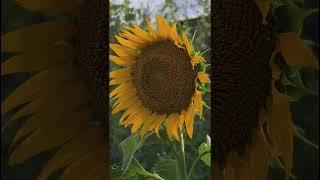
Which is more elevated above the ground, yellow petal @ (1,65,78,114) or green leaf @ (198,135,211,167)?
yellow petal @ (1,65,78,114)

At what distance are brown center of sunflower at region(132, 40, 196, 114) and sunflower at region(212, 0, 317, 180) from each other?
0.15 feet

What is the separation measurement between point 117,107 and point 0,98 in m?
0.23

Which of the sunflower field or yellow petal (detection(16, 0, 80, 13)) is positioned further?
yellow petal (detection(16, 0, 80, 13))

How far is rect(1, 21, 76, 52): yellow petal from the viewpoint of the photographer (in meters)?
0.92

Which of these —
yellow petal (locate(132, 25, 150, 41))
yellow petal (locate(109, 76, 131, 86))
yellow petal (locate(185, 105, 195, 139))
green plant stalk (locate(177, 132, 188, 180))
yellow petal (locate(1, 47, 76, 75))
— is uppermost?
yellow petal (locate(132, 25, 150, 41))

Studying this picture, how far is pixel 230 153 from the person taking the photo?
31.8 inches

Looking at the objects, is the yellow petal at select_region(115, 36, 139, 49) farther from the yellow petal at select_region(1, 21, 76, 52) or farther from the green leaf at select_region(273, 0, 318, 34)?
the green leaf at select_region(273, 0, 318, 34)

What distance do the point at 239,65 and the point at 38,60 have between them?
336 millimetres

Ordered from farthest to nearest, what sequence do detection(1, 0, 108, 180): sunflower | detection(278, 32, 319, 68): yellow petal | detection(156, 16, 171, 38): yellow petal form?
detection(1, 0, 108, 180): sunflower, detection(156, 16, 171, 38): yellow petal, detection(278, 32, 319, 68): yellow petal

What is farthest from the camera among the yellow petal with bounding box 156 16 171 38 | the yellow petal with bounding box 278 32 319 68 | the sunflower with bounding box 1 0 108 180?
the sunflower with bounding box 1 0 108 180

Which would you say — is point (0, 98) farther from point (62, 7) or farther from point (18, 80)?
point (62, 7)

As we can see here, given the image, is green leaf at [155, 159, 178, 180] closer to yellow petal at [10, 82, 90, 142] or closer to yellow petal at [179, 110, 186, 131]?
yellow petal at [179, 110, 186, 131]

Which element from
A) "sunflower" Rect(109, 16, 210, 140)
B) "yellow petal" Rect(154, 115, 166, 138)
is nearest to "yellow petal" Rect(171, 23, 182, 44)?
"sunflower" Rect(109, 16, 210, 140)

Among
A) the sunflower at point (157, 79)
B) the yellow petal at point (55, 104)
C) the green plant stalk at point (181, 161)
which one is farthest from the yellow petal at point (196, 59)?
the yellow petal at point (55, 104)
